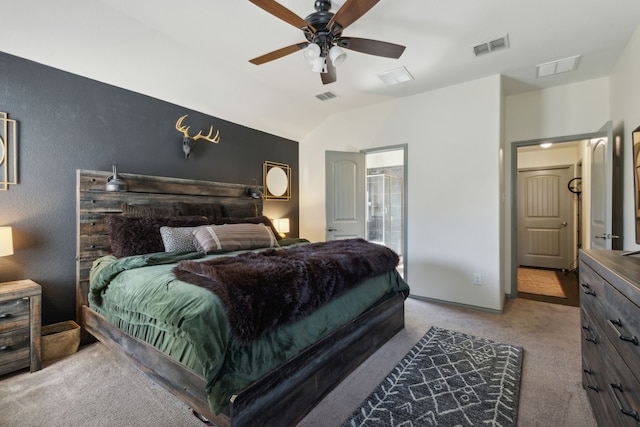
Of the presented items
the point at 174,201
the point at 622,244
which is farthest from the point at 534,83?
the point at 174,201

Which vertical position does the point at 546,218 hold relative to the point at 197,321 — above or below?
Answer: above

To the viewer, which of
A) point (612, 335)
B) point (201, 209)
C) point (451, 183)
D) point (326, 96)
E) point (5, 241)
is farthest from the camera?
point (326, 96)

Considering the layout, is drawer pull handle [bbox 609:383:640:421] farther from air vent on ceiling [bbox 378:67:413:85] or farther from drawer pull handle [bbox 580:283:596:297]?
air vent on ceiling [bbox 378:67:413:85]

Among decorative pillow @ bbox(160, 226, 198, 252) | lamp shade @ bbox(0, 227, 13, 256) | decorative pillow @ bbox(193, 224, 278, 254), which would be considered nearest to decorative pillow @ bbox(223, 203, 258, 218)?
decorative pillow @ bbox(193, 224, 278, 254)

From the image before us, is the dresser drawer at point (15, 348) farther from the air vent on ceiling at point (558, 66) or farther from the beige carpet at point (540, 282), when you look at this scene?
the beige carpet at point (540, 282)

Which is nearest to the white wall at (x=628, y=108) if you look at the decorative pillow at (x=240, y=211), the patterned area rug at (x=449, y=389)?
the patterned area rug at (x=449, y=389)

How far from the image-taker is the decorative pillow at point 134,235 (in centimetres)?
239

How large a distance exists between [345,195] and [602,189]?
114 inches

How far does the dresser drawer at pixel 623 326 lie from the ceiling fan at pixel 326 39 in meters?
1.88

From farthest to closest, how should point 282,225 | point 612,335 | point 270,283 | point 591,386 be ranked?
1. point 282,225
2. point 591,386
3. point 270,283
4. point 612,335

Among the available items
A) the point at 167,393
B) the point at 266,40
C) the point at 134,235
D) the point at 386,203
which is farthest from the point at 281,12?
the point at 386,203

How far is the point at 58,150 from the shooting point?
8.28ft

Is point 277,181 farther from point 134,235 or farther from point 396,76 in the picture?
point 134,235

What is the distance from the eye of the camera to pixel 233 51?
2.84 metres
